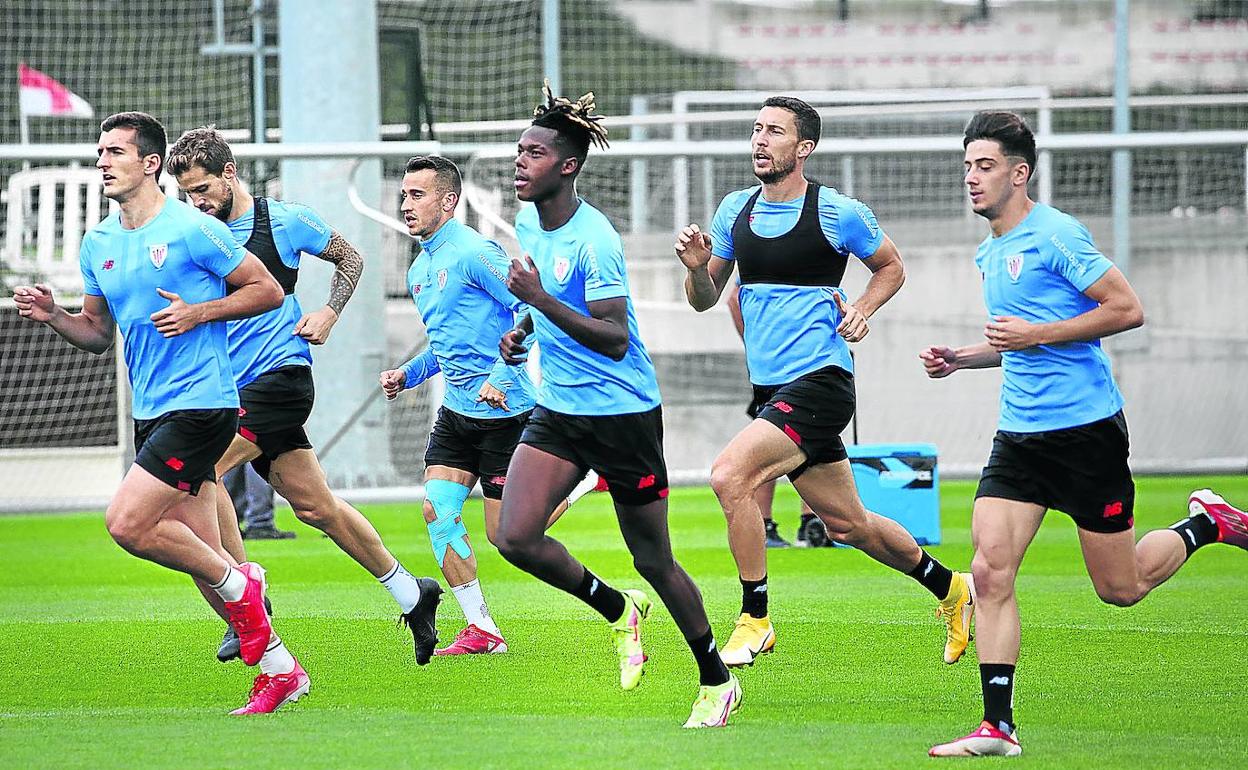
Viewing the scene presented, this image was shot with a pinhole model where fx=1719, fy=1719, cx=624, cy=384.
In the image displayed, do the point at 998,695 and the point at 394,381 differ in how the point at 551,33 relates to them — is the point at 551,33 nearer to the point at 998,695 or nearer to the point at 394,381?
the point at 394,381

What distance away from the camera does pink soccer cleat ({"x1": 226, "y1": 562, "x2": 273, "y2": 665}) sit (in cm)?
663

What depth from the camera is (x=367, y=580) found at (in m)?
11.2

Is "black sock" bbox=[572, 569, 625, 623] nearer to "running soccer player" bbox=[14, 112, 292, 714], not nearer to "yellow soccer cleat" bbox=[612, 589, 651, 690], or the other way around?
"yellow soccer cleat" bbox=[612, 589, 651, 690]

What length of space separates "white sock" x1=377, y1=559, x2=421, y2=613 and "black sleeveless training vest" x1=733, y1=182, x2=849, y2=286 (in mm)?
2096

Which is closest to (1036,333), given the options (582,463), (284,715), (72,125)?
(582,463)

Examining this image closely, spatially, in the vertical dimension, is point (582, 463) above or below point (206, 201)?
below

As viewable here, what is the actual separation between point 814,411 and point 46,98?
55.0ft

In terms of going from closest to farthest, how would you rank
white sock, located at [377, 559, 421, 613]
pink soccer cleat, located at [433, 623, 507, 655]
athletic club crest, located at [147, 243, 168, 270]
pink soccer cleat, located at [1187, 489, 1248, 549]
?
athletic club crest, located at [147, 243, 168, 270]
pink soccer cleat, located at [1187, 489, 1248, 549]
white sock, located at [377, 559, 421, 613]
pink soccer cleat, located at [433, 623, 507, 655]

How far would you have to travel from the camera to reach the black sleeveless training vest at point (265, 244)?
8.39 metres

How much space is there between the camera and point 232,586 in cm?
669

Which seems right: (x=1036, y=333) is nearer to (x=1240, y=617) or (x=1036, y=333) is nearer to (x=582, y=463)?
(x=582, y=463)

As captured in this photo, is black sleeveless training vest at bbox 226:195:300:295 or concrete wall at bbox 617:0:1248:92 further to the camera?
concrete wall at bbox 617:0:1248:92

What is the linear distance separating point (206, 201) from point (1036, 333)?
4.11 meters

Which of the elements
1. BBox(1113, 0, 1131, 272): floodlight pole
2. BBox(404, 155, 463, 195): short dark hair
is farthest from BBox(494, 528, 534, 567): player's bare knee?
BBox(1113, 0, 1131, 272): floodlight pole
